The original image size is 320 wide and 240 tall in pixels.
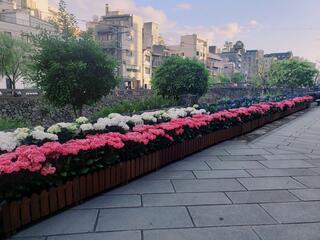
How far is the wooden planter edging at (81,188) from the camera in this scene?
9.09ft

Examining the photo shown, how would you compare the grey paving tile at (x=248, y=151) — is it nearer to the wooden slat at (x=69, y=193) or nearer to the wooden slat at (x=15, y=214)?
the wooden slat at (x=69, y=193)

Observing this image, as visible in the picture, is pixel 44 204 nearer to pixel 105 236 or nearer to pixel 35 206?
pixel 35 206

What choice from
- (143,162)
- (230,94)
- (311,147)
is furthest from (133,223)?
(230,94)

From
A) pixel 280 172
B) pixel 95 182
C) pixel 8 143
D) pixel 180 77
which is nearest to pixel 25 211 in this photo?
pixel 95 182

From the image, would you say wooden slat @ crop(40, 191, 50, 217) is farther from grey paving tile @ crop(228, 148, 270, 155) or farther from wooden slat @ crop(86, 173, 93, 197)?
grey paving tile @ crop(228, 148, 270, 155)

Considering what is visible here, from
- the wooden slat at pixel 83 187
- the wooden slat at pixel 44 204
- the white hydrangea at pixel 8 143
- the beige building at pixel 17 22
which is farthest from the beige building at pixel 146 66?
the wooden slat at pixel 44 204

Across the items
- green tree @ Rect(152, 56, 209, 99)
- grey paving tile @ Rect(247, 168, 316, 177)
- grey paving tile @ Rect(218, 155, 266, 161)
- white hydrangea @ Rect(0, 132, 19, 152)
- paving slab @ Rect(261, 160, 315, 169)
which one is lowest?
grey paving tile @ Rect(247, 168, 316, 177)

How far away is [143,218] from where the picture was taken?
3098 millimetres

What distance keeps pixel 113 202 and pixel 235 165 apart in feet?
8.61

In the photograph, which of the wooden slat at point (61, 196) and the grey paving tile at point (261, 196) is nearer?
the wooden slat at point (61, 196)

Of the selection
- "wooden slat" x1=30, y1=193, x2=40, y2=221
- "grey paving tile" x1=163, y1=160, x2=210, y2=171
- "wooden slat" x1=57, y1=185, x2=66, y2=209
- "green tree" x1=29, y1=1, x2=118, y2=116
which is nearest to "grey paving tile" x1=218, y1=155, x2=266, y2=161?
"grey paving tile" x1=163, y1=160, x2=210, y2=171

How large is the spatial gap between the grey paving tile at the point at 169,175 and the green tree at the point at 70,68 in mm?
4877

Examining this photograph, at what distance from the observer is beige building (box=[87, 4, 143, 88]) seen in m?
42.2

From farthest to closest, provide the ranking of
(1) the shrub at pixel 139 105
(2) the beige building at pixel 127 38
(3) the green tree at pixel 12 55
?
1. (2) the beige building at pixel 127 38
2. (3) the green tree at pixel 12 55
3. (1) the shrub at pixel 139 105
